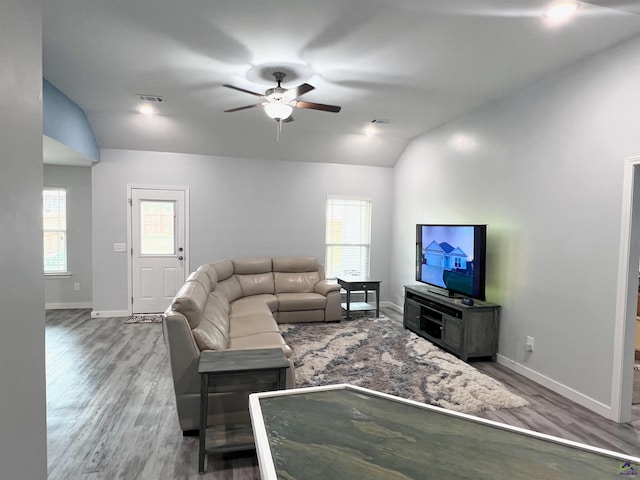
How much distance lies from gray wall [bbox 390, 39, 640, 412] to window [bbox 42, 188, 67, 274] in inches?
248

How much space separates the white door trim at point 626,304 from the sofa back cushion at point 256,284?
4.21 m

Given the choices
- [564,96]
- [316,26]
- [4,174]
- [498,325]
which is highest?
[316,26]

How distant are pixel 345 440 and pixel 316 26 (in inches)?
106

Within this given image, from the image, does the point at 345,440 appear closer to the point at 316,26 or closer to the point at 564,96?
the point at 316,26

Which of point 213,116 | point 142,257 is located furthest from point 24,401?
point 142,257

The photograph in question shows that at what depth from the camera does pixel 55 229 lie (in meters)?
6.01

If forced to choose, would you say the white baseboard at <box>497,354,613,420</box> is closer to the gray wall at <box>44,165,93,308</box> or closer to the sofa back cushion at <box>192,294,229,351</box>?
the sofa back cushion at <box>192,294,229,351</box>

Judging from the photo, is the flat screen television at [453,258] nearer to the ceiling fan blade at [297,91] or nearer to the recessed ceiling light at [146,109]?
the ceiling fan blade at [297,91]

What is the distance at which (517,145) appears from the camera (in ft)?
12.2

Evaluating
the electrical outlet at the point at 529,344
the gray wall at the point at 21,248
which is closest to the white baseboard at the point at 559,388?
the electrical outlet at the point at 529,344

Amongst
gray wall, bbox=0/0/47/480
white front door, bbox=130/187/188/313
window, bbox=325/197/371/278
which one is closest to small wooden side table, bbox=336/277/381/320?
window, bbox=325/197/371/278

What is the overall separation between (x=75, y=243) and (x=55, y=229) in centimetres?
39

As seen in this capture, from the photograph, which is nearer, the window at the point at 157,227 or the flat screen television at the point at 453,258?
the flat screen television at the point at 453,258

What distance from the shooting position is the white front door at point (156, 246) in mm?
5664
